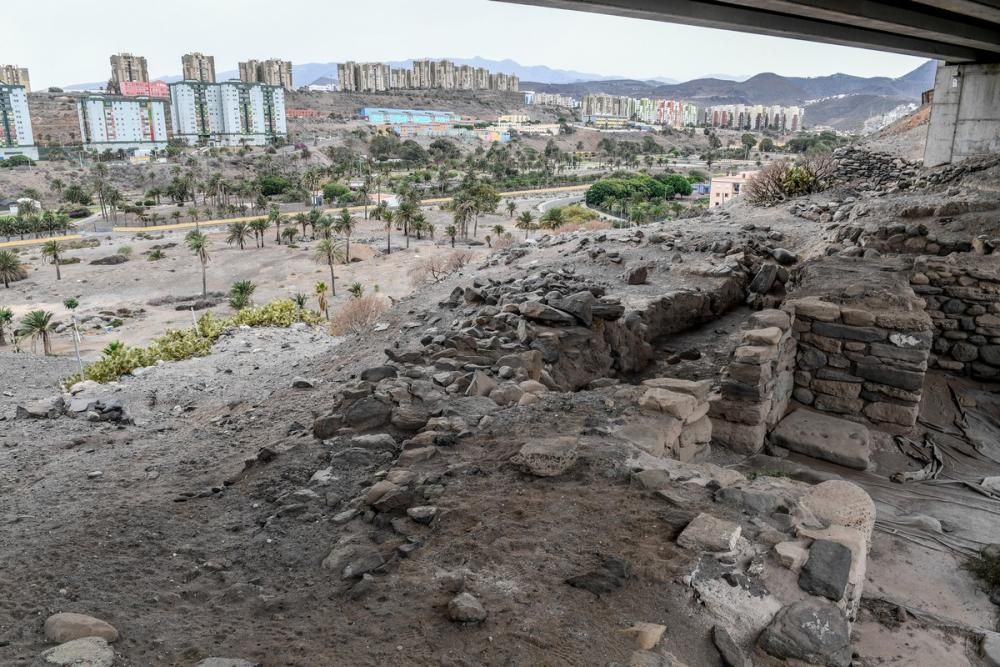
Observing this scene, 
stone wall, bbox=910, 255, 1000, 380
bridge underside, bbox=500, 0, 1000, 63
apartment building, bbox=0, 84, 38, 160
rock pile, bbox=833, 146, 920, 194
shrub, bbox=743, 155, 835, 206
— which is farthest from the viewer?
apartment building, bbox=0, 84, 38, 160

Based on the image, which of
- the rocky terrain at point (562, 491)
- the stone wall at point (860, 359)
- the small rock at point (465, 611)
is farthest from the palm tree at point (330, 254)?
the small rock at point (465, 611)

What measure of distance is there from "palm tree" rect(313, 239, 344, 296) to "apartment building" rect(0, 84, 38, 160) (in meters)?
75.8

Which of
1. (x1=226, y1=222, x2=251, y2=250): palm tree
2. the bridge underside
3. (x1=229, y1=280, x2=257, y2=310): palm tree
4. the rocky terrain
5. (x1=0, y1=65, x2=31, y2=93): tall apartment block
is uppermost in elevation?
(x1=0, y1=65, x2=31, y2=93): tall apartment block

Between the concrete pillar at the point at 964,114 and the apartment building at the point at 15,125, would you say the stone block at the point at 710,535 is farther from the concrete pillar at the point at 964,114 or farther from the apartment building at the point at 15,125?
the apartment building at the point at 15,125

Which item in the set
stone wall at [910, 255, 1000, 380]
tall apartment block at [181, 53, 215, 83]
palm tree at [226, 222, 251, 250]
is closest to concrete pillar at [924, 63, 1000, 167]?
stone wall at [910, 255, 1000, 380]

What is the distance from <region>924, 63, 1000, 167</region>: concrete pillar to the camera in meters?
19.6

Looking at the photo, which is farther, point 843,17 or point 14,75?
point 14,75

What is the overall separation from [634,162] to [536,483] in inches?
4275

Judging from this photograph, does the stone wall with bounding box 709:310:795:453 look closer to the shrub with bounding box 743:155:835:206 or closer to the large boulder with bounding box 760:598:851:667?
the large boulder with bounding box 760:598:851:667

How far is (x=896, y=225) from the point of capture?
464 inches

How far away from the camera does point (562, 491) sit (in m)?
5.07

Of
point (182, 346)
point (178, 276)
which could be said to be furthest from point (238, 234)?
point (182, 346)

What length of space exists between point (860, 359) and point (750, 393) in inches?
69.7

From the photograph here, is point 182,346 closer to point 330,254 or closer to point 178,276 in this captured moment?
point 330,254
